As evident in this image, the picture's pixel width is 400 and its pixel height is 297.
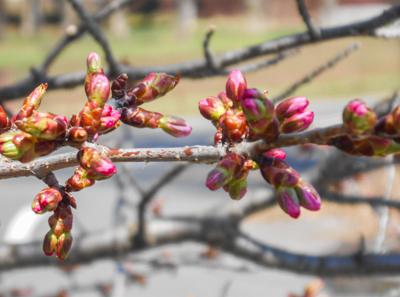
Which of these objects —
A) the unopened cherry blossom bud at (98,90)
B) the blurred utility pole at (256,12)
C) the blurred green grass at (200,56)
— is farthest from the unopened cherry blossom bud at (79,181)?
the blurred utility pole at (256,12)

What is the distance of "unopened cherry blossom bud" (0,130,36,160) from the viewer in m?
0.92

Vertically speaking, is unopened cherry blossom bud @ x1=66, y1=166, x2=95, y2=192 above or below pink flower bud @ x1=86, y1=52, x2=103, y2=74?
below

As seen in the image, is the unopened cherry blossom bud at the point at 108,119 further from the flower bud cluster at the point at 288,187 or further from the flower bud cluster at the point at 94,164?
the flower bud cluster at the point at 288,187

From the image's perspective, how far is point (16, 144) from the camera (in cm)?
93

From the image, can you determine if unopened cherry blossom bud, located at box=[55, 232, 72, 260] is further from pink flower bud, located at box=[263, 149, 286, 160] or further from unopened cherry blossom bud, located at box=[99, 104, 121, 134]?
pink flower bud, located at box=[263, 149, 286, 160]

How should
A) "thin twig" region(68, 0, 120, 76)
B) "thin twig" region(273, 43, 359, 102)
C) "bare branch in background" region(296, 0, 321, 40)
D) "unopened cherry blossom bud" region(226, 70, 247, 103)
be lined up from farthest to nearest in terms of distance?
1. "thin twig" region(273, 43, 359, 102)
2. "thin twig" region(68, 0, 120, 76)
3. "bare branch in background" region(296, 0, 321, 40)
4. "unopened cherry blossom bud" region(226, 70, 247, 103)

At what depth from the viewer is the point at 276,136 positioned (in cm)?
88

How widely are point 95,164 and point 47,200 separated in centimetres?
14

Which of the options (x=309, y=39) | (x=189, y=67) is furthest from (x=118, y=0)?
(x=309, y=39)

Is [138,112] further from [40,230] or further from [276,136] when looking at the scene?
[40,230]

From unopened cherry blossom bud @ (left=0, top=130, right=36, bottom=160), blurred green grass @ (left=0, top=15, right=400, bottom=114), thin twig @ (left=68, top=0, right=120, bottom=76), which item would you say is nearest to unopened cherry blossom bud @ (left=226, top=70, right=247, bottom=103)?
unopened cherry blossom bud @ (left=0, top=130, right=36, bottom=160)

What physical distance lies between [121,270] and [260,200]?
86 cm

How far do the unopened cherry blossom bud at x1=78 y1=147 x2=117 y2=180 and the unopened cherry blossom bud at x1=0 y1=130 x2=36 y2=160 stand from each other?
79mm

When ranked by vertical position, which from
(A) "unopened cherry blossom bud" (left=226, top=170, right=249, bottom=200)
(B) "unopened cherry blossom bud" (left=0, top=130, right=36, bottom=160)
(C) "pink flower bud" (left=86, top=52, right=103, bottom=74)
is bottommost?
(A) "unopened cherry blossom bud" (left=226, top=170, right=249, bottom=200)
